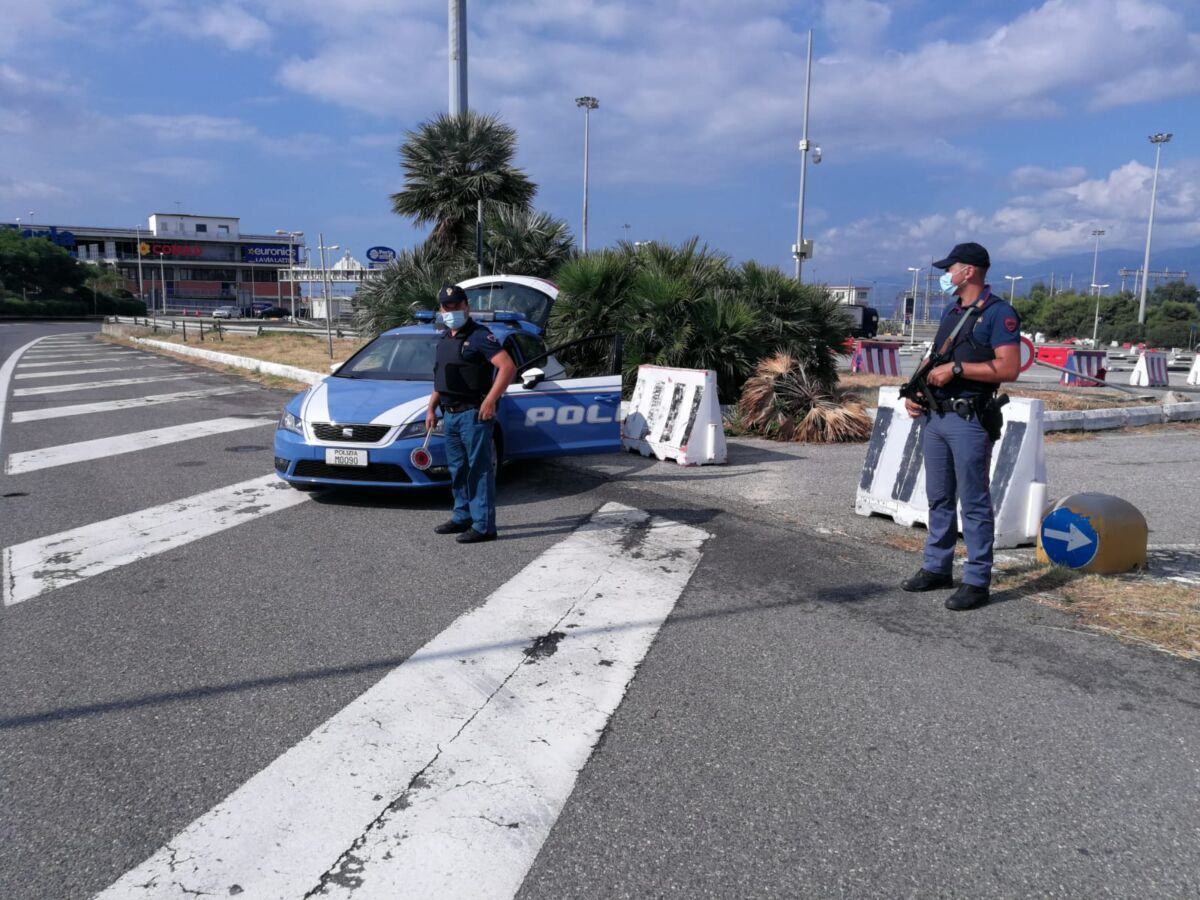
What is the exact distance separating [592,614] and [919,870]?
7.79ft

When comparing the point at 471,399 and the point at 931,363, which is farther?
the point at 471,399

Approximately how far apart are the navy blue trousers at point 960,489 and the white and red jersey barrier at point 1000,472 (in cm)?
66

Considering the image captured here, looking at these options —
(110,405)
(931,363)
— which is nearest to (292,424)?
(931,363)

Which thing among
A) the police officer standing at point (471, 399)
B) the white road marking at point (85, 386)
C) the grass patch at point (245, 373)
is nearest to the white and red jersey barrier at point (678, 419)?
the police officer standing at point (471, 399)

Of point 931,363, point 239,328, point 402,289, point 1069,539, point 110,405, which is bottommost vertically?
point 110,405

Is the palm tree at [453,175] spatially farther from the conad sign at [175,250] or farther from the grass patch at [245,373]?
the conad sign at [175,250]

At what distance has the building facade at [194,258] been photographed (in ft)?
371

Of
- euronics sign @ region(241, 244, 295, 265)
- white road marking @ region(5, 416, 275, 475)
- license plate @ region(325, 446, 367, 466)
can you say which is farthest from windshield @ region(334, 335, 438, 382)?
euronics sign @ region(241, 244, 295, 265)

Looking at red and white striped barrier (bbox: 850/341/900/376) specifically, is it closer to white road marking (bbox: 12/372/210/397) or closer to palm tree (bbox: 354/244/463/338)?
palm tree (bbox: 354/244/463/338)

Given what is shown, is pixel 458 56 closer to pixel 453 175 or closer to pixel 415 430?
pixel 453 175

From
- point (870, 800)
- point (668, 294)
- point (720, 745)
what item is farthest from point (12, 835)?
point (668, 294)

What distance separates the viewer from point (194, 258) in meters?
116

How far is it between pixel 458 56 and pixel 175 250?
107 m

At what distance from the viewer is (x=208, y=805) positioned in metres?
2.91
